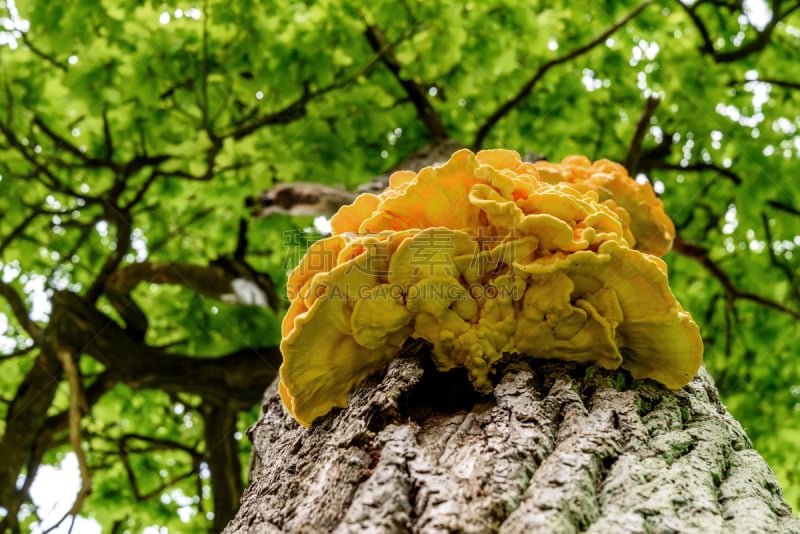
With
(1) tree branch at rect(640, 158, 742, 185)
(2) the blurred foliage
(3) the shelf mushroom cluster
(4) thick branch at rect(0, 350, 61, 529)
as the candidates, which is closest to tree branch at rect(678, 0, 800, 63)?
(2) the blurred foliage

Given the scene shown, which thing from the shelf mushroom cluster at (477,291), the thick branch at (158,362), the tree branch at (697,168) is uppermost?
the shelf mushroom cluster at (477,291)

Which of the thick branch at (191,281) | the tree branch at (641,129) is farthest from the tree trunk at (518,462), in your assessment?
the thick branch at (191,281)

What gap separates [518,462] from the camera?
1.47 metres

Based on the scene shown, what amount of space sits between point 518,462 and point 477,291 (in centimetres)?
55

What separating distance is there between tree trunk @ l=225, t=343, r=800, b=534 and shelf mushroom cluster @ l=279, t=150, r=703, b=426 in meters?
0.08

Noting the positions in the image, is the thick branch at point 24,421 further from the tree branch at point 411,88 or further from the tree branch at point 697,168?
the tree branch at point 697,168

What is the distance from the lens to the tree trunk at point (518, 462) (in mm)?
1322

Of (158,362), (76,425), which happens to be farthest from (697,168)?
(76,425)

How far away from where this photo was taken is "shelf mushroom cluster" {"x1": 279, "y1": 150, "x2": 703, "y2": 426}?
1.79 meters

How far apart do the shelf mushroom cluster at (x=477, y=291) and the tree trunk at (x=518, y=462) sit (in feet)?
0.27

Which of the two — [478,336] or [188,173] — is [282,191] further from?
[478,336]

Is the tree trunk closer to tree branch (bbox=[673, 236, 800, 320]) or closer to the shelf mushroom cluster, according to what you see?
the shelf mushroom cluster

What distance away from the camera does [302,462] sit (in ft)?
5.74

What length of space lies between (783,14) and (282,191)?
4.87m
